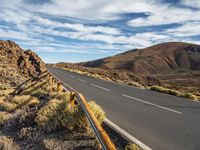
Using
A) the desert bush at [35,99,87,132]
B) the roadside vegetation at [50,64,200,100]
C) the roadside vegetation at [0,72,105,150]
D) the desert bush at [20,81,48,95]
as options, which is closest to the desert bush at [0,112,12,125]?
the roadside vegetation at [0,72,105,150]

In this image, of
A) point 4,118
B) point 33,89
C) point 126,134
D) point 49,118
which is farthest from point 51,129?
point 33,89

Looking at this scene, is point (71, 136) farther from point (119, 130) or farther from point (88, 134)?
point (119, 130)

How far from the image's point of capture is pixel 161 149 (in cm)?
597

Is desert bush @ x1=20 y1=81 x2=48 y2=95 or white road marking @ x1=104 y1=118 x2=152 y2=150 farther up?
desert bush @ x1=20 y1=81 x2=48 y2=95

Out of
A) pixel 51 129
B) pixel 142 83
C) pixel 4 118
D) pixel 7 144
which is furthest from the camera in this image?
pixel 142 83

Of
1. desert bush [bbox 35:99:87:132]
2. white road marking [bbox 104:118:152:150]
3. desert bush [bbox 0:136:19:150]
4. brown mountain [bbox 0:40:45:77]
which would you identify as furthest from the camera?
brown mountain [bbox 0:40:45:77]

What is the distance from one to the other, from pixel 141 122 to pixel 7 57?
4494 cm

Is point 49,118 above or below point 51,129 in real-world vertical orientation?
above

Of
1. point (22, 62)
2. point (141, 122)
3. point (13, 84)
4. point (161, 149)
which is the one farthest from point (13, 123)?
point (22, 62)

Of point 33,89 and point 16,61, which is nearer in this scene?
point 33,89

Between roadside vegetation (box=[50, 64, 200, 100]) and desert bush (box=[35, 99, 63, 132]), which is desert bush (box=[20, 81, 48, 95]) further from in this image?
roadside vegetation (box=[50, 64, 200, 100])

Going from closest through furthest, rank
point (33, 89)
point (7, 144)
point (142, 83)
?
point (7, 144), point (33, 89), point (142, 83)

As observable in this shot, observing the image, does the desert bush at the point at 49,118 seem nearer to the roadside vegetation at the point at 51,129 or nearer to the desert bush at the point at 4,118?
the roadside vegetation at the point at 51,129

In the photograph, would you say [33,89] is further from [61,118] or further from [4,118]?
[61,118]
